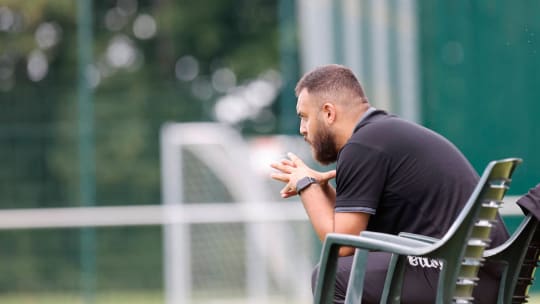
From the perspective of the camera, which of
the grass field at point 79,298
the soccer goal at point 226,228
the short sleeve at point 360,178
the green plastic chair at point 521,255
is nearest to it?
the green plastic chair at point 521,255

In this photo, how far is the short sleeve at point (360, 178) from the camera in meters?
4.16

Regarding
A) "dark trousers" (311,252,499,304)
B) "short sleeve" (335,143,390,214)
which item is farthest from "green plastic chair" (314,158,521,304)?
"short sleeve" (335,143,390,214)

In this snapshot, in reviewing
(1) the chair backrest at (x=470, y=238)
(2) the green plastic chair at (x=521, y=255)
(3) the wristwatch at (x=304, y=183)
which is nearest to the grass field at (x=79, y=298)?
(3) the wristwatch at (x=304, y=183)

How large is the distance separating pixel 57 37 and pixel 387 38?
38.9 feet

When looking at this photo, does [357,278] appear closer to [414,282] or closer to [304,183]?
[414,282]

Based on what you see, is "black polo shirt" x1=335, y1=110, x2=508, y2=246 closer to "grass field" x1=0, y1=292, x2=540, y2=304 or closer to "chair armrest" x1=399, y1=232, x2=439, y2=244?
"chair armrest" x1=399, y1=232, x2=439, y2=244

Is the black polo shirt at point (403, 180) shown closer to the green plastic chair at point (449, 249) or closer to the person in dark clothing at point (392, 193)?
the person in dark clothing at point (392, 193)

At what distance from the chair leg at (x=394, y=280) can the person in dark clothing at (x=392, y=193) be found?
0.20 metres

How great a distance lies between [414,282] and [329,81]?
869 millimetres

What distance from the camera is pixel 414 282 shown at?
4.03 meters

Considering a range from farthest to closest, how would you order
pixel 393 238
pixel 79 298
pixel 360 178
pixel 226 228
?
pixel 79 298 → pixel 226 228 → pixel 360 178 → pixel 393 238

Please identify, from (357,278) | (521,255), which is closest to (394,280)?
(357,278)

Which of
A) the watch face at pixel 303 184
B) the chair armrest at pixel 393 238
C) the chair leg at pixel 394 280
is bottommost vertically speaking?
the chair leg at pixel 394 280

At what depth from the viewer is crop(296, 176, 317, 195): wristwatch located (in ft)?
14.3
